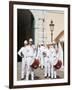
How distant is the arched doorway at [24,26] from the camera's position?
1.77 metres

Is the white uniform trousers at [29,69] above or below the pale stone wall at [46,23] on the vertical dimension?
below

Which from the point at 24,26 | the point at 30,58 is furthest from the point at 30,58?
the point at 24,26

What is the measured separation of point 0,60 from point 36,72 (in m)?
0.30

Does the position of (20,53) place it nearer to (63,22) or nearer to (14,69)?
(14,69)

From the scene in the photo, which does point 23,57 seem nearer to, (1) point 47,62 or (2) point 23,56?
(2) point 23,56

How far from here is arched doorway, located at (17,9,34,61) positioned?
1773 mm

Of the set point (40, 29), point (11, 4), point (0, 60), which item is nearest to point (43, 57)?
point (40, 29)

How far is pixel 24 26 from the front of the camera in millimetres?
1785

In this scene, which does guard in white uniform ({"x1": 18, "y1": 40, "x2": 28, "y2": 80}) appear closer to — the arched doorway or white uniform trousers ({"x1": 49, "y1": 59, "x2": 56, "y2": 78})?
the arched doorway

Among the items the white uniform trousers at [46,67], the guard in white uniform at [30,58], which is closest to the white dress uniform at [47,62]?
the white uniform trousers at [46,67]

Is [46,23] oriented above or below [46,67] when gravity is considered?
above

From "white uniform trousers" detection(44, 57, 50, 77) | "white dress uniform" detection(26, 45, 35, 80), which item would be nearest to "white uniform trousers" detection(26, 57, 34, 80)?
"white dress uniform" detection(26, 45, 35, 80)

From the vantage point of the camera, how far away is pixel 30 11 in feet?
5.90

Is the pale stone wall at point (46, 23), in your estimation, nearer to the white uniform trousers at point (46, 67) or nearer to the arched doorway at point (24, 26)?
the arched doorway at point (24, 26)
